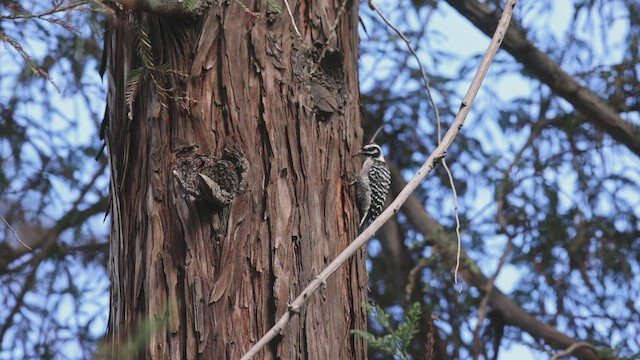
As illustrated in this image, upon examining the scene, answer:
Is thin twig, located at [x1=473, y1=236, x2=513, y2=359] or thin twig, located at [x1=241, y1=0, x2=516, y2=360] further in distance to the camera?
thin twig, located at [x1=473, y1=236, x2=513, y2=359]

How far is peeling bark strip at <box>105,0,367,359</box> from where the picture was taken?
2646 millimetres

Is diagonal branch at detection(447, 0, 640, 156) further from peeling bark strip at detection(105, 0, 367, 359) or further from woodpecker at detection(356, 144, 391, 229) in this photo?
peeling bark strip at detection(105, 0, 367, 359)

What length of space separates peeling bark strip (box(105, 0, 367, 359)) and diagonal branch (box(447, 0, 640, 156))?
1.93m

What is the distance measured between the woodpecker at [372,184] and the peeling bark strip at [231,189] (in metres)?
0.61

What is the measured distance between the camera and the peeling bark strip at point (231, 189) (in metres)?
2.65

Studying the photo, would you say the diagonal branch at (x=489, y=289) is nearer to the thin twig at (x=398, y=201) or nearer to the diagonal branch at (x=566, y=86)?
the diagonal branch at (x=566, y=86)

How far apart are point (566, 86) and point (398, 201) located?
2881 mm

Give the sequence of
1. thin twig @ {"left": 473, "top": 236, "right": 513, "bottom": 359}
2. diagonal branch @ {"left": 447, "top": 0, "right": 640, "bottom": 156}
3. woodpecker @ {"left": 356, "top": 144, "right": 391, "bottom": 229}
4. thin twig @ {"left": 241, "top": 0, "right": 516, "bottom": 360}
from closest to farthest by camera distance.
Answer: thin twig @ {"left": 241, "top": 0, "right": 516, "bottom": 360}
woodpecker @ {"left": 356, "top": 144, "right": 391, "bottom": 229}
diagonal branch @ {"left": 447, "top": 0, "right": 640, "bottom": 156}
thin twig @ {"left": 473, "top": 236, "right": 513, "bottom": 359}

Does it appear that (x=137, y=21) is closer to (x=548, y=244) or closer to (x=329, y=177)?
(x=329, y=177)

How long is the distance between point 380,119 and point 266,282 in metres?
3.96

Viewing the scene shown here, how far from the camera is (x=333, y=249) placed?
9.48ft

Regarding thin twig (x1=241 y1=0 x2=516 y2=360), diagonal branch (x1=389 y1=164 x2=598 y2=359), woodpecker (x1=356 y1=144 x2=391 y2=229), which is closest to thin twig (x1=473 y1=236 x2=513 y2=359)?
diagonal branch (x1=389 y1=164 x2=598 y2=359)

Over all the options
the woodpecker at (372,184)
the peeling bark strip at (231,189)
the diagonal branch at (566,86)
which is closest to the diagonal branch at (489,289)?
the woodpecker at (372,184)

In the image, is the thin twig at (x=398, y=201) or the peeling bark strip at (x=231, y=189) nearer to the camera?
the thin twig at (x=398, y=201)
